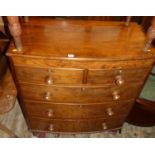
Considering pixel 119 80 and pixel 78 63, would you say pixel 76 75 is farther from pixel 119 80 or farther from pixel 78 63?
pixel 119 80

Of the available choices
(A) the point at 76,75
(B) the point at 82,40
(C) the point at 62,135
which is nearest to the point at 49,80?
(A) the point at 76,75

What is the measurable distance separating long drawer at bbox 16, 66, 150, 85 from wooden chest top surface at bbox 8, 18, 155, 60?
0.11 metres

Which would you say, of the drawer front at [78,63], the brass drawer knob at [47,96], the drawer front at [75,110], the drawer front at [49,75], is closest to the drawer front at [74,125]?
the drawer front at [75,110]

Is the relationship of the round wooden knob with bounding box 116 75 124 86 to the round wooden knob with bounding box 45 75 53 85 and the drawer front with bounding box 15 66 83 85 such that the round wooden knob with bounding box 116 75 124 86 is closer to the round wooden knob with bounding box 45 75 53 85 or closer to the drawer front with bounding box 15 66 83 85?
the drawer front with bounding box 15 66 83 85

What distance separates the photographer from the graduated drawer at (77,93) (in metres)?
1.18

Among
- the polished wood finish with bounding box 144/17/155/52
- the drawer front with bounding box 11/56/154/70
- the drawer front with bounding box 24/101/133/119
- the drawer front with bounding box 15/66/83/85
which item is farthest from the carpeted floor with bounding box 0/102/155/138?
the polished wood finish with bounding box 144/17/155/52

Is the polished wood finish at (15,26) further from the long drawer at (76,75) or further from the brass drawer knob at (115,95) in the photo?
the brass drawer knob at (115,95)

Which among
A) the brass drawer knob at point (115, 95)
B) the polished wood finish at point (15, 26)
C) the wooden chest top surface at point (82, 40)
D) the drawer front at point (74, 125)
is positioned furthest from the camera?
the drawer front at point (74, 125)

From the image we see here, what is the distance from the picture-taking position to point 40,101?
1298mm

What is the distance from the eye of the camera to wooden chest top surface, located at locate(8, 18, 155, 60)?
3.22 ft

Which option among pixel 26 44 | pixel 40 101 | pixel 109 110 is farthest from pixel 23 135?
pixel 26 44

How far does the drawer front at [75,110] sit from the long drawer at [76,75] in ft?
0.85
